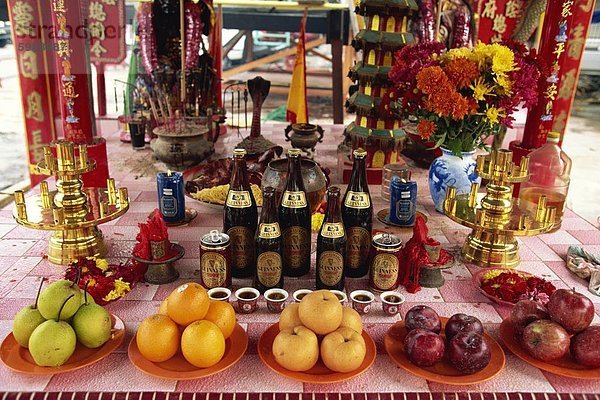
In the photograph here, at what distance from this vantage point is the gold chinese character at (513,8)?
318 centimetres

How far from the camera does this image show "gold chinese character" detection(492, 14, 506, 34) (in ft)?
10.5

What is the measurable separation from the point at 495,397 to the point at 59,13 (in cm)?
185

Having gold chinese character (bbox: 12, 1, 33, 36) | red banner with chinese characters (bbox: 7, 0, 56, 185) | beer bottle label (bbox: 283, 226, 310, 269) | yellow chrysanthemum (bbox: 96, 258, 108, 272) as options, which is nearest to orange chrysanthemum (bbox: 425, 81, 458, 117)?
beer bottle label (bbox: 283, 226, 310, 269)

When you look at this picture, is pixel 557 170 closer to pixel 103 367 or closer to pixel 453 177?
pixel 453 177

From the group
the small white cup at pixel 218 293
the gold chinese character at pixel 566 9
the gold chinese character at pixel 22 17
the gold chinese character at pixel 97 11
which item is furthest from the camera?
the gold chinese character at pixel 97 11

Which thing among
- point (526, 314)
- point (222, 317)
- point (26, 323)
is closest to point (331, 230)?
point (222, 317)

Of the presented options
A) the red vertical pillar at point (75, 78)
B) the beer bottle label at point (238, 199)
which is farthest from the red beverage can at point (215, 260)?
the red vertical pillar at point (75, 78)

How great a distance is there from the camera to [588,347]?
1016 millimetres

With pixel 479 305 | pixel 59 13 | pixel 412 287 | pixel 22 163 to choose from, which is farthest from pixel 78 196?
pixel 22 163

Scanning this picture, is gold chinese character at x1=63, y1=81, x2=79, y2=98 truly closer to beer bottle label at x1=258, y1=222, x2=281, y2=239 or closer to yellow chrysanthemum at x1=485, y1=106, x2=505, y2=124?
beer bottle label at x1=258, y1=222, x2=281, y2=239

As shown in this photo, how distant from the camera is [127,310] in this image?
123cm

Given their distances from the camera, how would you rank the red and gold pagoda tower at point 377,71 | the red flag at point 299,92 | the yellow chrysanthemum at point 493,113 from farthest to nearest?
the red flag at point 299,92, the red and gold pagoda tower at point 377,71, the yellow chrysanthemum at point 493,113

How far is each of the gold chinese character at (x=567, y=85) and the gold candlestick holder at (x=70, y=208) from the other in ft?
8.02

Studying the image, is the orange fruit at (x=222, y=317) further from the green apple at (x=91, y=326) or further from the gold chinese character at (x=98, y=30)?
the gold chinese character at (x=98, y=30)
